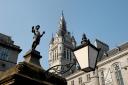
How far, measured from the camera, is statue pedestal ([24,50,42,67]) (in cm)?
604

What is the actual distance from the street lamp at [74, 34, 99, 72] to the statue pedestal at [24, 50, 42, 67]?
1359 millimetres

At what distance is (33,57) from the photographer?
6117 mm

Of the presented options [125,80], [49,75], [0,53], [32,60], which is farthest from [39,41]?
[125,80]

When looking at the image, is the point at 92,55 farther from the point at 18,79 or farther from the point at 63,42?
the point at 63,42

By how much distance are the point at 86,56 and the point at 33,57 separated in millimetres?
1774

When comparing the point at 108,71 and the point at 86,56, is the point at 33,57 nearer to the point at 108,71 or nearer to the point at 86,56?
the point at 86,56

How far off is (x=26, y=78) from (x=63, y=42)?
72023mm

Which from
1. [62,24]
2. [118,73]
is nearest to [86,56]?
[118,73]

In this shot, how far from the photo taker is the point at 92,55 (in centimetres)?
510

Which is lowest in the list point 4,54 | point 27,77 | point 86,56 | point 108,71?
point 27,77

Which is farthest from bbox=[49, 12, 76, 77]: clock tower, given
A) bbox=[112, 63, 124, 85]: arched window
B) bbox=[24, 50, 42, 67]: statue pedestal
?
bbox=[24, 50, 42, 67]: statue pedestal

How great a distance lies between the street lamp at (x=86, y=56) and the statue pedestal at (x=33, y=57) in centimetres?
136

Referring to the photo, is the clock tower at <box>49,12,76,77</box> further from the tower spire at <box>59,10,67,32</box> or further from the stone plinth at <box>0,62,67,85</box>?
the stone plinth at <box>0,62,67,85</box>

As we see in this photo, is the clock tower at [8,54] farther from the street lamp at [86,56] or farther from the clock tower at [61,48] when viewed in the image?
the clock tower at [61,48]
